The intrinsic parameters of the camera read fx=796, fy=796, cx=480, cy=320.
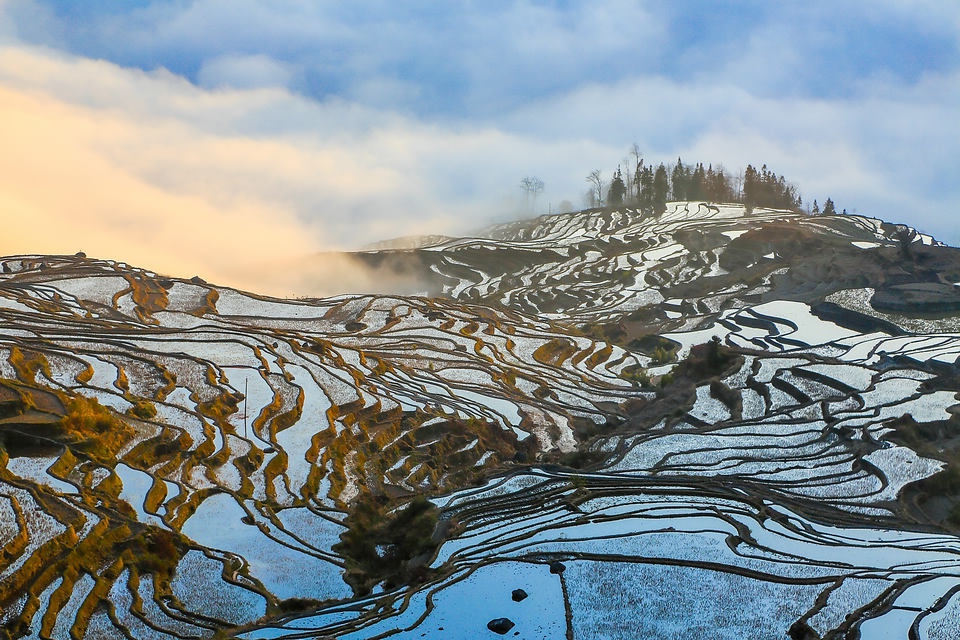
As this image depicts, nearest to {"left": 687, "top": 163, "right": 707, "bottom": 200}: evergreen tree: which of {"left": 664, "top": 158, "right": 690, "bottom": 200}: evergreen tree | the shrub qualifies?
{"left": 664, "top": 158, "right": 690, "bottom": 200}: evergreen tree

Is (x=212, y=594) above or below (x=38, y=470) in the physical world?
below

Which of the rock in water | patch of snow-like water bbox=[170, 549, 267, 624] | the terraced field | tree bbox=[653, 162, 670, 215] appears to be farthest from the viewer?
tree bbox=[653, 162, 670, 215]

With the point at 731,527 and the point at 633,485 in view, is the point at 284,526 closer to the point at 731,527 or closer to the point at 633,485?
the point at 633,485

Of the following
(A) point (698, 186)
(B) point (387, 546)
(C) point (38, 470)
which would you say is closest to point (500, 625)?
(B) point (387, 546)

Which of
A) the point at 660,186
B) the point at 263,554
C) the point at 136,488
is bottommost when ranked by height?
the point at 263,554

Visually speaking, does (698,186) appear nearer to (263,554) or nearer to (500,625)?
(263,554)

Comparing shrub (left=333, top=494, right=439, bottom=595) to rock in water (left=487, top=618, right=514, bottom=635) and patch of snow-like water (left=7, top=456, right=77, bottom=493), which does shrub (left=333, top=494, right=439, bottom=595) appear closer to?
rock in water (left=487, top=618, right=514, bottom=635)

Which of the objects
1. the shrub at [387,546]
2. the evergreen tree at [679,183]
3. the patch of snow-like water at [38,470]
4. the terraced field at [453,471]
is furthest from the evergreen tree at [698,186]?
the patch of snow-like water at [38,470]
